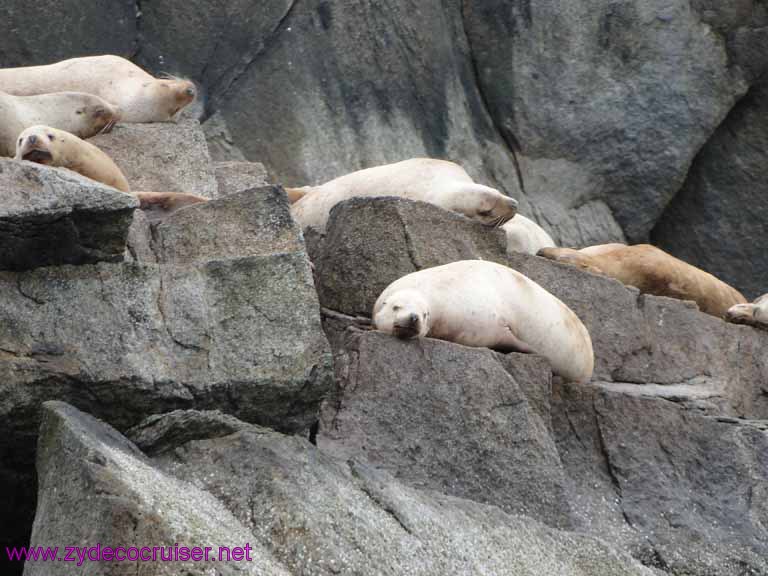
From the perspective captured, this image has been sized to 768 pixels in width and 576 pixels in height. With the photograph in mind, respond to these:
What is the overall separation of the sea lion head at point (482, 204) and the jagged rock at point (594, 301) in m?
0.41

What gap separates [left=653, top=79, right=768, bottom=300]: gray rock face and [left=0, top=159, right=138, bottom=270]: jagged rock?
8586 millimetres

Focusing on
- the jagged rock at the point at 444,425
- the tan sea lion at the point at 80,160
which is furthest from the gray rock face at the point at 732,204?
the jagged rock at the point at 444,425

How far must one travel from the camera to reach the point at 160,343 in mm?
4418

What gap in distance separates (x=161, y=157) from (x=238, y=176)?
616mm

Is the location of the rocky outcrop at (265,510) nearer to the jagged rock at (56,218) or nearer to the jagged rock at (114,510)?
the jagged rock at (114,510)

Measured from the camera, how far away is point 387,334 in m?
5.29

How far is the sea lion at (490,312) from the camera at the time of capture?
222 inches

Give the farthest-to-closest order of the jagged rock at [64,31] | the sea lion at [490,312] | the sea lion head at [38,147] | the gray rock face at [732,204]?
1. the gray rock face at [732,204]
2. the jagged rock at [64,31]
3. the sea lion head at [38,147]
4. the sea lion at [490,312]

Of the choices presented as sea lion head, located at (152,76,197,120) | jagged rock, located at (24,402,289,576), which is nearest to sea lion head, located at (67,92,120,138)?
sea lion head, located at (152,76,197,120)

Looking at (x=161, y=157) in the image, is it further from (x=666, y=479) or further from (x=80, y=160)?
(x=666, y=479)

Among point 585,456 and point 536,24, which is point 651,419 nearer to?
point 585,456

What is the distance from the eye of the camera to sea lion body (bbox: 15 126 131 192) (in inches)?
235

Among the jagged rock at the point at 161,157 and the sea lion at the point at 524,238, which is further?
the sea lion at the point at 524,238

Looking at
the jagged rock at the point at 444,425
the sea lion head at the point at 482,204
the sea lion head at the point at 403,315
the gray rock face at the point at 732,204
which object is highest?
the sea lion head at the point at 403,315
